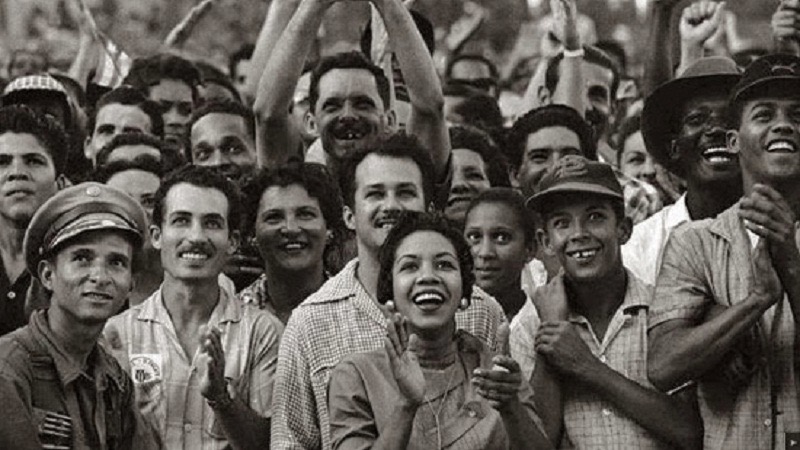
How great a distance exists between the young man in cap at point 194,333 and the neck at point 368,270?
17.6 inches

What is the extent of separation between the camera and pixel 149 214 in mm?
9922

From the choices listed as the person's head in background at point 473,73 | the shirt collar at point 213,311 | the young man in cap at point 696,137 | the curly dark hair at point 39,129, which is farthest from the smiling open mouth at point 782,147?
the person's head in background at point 473,73

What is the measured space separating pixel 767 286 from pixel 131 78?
5496 mm

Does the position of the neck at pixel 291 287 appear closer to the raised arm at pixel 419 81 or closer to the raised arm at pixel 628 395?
the raised arm at pixel 419 81

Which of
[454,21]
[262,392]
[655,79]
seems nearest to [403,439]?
[262,392]

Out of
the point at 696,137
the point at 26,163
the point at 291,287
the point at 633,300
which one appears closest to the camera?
the point at 633,300

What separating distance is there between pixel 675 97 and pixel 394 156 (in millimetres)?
1408

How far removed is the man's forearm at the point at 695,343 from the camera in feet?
24.9

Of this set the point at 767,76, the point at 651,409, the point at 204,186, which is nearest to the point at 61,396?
the point at 204,186

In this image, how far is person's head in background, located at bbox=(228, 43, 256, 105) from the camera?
13.5 metres

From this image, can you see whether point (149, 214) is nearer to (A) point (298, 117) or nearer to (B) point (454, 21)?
(A) point (298, 117)

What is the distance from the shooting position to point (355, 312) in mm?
8289

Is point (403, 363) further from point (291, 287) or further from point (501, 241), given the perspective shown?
point (501, 241)

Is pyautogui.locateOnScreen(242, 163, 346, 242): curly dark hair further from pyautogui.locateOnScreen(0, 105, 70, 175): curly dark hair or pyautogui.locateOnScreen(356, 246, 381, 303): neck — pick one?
pyautogui.locateOnScreen(0, 105, 70, 175): curly dark hair
